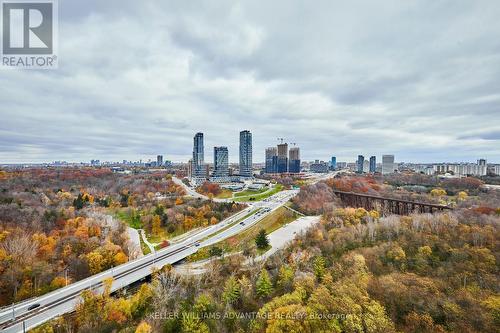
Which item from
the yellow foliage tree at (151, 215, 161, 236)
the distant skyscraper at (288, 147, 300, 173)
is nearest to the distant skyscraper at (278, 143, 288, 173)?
the distant skyscraper at (288, 147, 300, 173)

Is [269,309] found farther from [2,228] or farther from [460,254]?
[2,228]

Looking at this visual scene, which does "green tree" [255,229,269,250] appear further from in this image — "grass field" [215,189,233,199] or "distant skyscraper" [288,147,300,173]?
"distant skyscraper" [288,147,300,173]

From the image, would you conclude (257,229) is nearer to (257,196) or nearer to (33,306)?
(257,196)

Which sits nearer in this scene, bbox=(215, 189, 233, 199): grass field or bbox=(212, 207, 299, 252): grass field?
bbox=(212, 207, 299, 252): grass field

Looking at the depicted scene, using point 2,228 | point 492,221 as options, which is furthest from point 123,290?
point 492,221

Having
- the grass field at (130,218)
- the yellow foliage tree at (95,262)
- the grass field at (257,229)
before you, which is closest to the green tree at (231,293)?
the grass field at (257,229)

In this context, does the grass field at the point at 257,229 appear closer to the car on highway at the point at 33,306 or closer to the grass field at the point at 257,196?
the grass field at the point at 257,196

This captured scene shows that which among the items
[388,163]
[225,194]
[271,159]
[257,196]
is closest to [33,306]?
[257,196]
